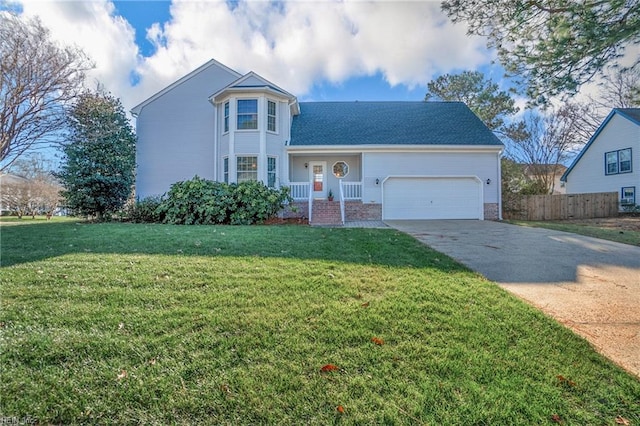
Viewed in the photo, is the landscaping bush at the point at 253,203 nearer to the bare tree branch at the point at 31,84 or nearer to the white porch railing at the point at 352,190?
the white porch railing at the point at 352,190

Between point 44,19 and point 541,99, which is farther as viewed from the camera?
point 44,19

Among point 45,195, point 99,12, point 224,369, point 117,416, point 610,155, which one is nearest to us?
point 117,416

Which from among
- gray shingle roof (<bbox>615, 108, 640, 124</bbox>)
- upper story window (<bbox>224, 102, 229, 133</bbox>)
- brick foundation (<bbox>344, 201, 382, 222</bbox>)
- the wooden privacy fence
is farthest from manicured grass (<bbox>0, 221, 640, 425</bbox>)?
gray shingle roof (<bbox>615, 108, 640, 124</bbox>)

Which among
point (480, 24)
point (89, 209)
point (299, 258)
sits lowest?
point (299, 258)

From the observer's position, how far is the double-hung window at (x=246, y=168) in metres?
14.2

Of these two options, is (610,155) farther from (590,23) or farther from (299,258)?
(299,258)

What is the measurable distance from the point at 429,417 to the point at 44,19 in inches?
576

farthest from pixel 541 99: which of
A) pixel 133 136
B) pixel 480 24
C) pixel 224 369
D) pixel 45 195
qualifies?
pixel 45 195

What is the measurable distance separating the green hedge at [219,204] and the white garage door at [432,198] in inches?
218

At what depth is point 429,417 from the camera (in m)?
1.86

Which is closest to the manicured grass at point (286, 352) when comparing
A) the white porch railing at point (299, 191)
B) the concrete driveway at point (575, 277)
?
the concrete driveway at point (575, 277)

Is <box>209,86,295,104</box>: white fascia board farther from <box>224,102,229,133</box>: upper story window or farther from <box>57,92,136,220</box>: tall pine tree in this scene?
<box>57,92,136,220</box>: tall pine tree

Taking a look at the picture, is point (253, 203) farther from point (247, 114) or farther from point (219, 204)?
point (247, 114)

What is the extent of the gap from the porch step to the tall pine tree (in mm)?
9393
